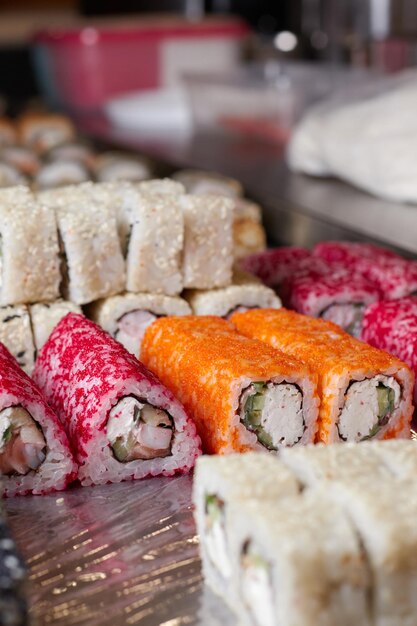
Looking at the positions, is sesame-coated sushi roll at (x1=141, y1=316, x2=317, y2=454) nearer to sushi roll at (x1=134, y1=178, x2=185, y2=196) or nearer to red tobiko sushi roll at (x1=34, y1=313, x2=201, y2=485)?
red tobiko sushi roll at (x1=34, y1=313, x2=201, y2=485)

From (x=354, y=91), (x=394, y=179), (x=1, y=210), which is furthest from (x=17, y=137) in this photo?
(x=1, y=210)

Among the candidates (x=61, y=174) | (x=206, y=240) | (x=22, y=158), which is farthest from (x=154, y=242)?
(x=22, y=158)

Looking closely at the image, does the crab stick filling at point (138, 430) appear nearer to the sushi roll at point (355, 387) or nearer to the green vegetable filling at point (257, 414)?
the green vegetable filling at point (257, 414)

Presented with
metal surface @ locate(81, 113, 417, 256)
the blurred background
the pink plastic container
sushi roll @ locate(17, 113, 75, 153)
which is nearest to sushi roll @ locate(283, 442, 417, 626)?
metal surface @ locate(81, 113, 417, 256)

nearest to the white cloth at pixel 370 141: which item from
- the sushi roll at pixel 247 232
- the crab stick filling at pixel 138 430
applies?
the sushi roll at pixel 247 232

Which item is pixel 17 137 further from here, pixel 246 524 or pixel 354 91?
pixel 246 524
